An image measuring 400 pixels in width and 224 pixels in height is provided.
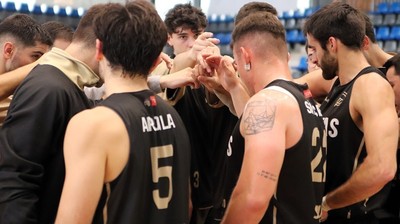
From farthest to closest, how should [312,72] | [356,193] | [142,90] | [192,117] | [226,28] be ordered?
[226,28] → [312,72] → [192,117] → [356,193] → [142,90]

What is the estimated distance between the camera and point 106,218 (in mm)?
2275

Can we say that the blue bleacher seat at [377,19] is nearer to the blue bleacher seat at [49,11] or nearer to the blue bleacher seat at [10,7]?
the blue bleacher seat at [49,11]

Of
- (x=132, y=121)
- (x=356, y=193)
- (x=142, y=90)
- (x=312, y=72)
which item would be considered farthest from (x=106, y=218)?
(x=312, y=72)

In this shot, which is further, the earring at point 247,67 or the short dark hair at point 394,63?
the short dark hair at point 394,63

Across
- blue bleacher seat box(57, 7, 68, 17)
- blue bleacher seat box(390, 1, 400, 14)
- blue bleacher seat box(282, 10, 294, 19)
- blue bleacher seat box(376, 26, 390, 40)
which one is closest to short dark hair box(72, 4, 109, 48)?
blue bleacher seat box(376, 26, 390, 40)

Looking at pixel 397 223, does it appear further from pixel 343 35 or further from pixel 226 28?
pixel 226 28

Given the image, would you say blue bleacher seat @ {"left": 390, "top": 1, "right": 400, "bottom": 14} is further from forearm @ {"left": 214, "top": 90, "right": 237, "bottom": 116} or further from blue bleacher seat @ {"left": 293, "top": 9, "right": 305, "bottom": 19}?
forearm @ {"left": 214, "top": 90, "right": 237, "bottom": 116}

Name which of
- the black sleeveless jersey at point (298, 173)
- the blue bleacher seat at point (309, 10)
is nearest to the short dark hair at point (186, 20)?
the black sleeveless jersey at point (298, 173)

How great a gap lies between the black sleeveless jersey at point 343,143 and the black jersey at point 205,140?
29.0 inches

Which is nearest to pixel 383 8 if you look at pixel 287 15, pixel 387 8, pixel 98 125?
pixel 387 8

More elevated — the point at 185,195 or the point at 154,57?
the point at 154,57

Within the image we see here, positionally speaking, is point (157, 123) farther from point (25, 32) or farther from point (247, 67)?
point (25, 32)

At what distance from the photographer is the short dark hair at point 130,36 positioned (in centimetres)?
236

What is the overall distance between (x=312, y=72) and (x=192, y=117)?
1.14 meters
